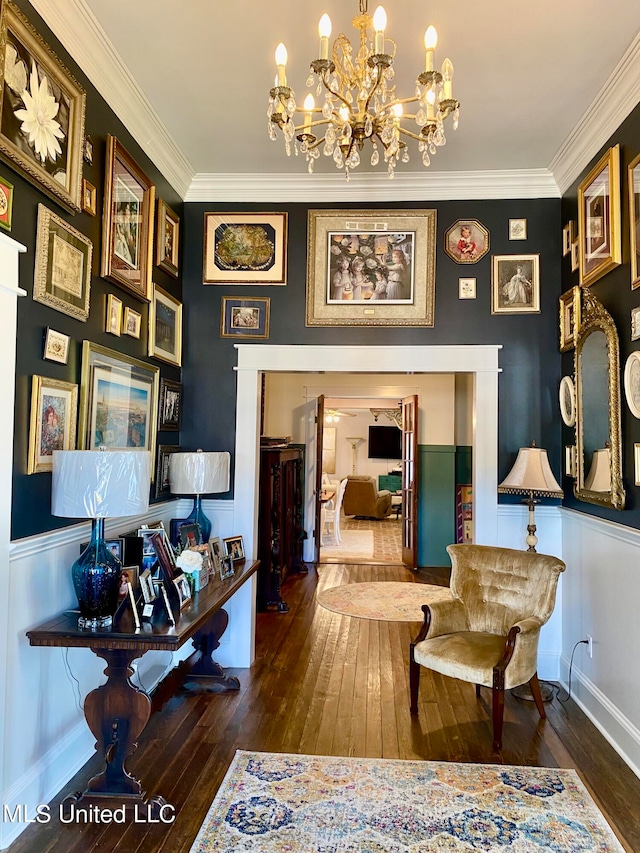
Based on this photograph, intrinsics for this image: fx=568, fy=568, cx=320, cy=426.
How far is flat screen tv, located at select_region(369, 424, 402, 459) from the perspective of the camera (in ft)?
46.2

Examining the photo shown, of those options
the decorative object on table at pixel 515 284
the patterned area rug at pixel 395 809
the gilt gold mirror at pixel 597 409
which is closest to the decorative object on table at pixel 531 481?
the gilt gold mirror at pixel 597 409

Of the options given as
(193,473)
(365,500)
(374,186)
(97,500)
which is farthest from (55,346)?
(365,500)

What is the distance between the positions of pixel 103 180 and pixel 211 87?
77 centimetres

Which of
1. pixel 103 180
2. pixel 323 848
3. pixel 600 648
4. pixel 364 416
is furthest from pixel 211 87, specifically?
pixel 364 416

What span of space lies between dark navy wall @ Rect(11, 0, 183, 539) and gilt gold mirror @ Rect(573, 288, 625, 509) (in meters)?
2.58

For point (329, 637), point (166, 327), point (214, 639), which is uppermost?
point (166, 327)

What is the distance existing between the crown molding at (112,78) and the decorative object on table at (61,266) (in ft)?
2.57

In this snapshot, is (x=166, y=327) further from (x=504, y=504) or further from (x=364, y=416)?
(x=364, y=416)

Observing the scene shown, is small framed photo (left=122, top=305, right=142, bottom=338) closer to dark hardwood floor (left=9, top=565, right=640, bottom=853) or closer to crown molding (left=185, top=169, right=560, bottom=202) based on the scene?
crown molding (left=185, top=169, right=560, bottom=202)

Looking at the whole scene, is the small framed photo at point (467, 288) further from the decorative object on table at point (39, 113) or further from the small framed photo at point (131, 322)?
the decorative object on table at point (39, 113)

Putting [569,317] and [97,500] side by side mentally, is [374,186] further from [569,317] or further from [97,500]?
[97,500]

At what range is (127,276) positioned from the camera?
3010 mm

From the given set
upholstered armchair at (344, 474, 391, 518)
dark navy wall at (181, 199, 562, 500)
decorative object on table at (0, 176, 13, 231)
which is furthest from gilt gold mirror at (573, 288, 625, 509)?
upholstered armchair at (344, 474, 391, 518)

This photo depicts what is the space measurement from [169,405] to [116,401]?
0.80 metres
